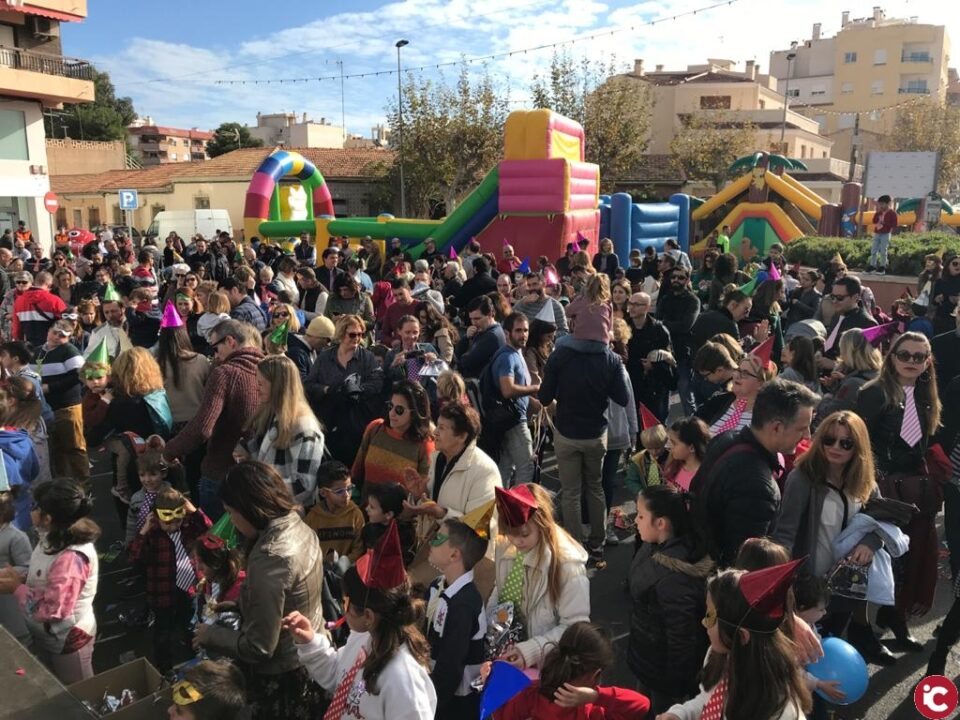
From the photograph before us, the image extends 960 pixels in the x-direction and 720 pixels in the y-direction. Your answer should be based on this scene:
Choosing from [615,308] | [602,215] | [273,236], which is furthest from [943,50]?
[615,308]

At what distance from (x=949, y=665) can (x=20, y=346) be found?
603 cm

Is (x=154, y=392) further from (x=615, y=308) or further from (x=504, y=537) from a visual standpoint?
(x=615, y=308)

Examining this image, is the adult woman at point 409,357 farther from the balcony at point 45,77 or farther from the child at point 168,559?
the balcony at point 45,77

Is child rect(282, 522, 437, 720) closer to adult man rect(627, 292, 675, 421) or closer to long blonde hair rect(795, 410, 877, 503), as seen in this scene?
long blonde hair rect(795, 410, 877, 503)

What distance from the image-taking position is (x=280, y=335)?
6211 mm

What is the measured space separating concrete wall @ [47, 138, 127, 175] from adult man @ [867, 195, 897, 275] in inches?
1721

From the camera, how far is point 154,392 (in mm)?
4816

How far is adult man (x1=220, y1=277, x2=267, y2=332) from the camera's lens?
6863mm

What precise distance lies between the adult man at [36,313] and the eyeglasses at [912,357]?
6.91 m

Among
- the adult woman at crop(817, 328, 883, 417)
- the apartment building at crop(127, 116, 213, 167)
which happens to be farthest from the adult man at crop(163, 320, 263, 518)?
the apartment building at crop(127, 116, 213, 167)

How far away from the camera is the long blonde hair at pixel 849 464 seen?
3.18m

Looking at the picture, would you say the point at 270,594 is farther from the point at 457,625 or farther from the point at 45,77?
the point at 45,77

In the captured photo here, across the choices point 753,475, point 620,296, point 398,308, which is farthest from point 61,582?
point 620,296

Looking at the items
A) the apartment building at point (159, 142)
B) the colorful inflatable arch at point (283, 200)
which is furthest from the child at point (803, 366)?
the apartment building at point (159, 142)
